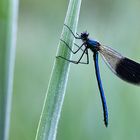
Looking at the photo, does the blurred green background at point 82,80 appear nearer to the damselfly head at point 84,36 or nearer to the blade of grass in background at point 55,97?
the damselfly head at point 84,36

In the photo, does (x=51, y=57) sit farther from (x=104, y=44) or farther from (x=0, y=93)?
(x=0, y=93)

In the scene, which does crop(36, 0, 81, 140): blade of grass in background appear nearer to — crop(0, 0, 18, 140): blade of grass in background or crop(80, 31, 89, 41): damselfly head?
crop(0, 0, 18, 140): blade of grass in background

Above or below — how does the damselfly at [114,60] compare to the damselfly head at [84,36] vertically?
below

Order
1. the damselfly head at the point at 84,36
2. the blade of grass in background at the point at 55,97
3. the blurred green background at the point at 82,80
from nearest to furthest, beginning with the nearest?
the blade of grass in background at the point at 55,97 → the blurred green background at the point at 82,80 → the damselfly head at the point at 84,36

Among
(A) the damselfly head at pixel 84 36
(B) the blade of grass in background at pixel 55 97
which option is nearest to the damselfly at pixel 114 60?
(A) the damselfly head at pixel 84 36

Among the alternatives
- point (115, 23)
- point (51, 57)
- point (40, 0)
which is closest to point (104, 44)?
point (115, 23)

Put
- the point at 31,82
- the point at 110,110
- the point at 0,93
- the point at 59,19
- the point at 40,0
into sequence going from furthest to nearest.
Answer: the point at 40,0 → the point at 59,19 → the point at 31,82 → the point at 110,110 → the point at 0,93

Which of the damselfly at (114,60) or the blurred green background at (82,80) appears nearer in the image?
the blurred green background at (82,80)
